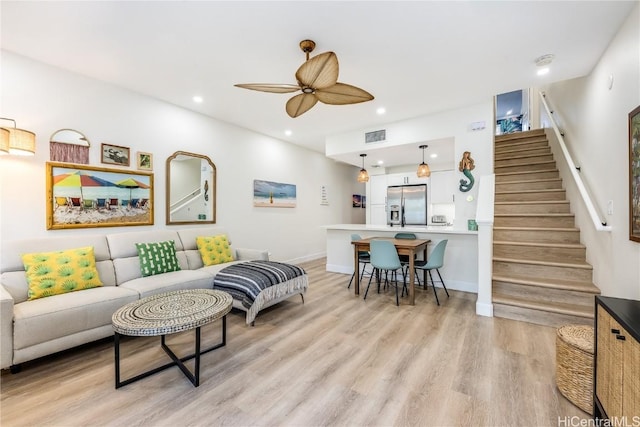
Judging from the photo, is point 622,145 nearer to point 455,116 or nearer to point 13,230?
point 455,116

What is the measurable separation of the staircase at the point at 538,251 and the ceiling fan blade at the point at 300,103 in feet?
10.2

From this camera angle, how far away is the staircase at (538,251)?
9.87ft

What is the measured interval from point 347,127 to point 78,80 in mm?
3898

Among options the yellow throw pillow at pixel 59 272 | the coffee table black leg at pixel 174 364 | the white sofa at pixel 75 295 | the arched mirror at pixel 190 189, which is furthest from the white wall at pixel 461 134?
the yellow throw pillow at pixel 59 272

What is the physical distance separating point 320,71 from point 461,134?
3.07 meters

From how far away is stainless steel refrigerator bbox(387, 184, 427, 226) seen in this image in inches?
268

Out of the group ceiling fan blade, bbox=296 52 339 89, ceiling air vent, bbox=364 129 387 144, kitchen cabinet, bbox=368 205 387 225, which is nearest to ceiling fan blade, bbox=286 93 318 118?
ceiling fan blade, bbox=296 52 339 89

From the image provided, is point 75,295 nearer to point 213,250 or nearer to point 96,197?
point 96,197

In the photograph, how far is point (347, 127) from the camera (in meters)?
5.16

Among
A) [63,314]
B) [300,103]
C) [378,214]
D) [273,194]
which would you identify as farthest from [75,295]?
[378,214]

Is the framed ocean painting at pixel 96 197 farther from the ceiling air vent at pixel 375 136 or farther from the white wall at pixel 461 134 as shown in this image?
the white wall at pixel 461 134

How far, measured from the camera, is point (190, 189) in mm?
4375

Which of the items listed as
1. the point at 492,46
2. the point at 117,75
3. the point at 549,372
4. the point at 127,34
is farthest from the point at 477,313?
the point at 117,75

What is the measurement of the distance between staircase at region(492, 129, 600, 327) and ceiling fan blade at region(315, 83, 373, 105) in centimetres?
279
